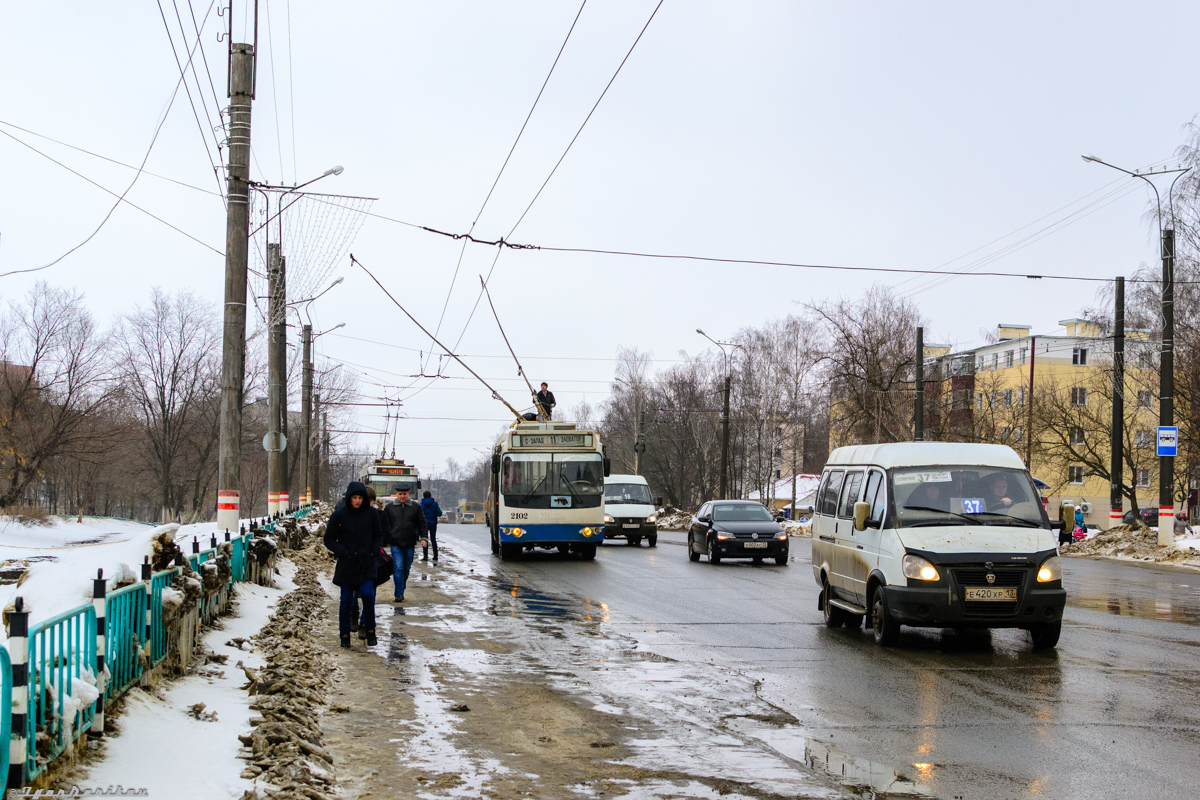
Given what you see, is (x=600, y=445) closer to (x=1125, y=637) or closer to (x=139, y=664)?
(x=1125, y=637)

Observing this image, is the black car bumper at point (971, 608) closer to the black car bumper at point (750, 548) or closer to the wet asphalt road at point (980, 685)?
the wet asphalt road at point (980, 685)

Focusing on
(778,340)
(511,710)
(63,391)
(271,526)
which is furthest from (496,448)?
(778,340)

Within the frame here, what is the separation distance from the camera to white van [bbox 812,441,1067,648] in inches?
424

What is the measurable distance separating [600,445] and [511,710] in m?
18.2

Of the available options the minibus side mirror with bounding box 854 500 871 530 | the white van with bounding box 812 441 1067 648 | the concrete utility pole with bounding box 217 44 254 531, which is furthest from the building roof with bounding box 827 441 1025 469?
the concrete utility pole with bounding box 217 44 254 531

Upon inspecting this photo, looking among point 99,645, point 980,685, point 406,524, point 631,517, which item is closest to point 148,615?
point 99,645

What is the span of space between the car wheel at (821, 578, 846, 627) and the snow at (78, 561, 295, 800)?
279 inches

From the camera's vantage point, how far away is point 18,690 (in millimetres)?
4801

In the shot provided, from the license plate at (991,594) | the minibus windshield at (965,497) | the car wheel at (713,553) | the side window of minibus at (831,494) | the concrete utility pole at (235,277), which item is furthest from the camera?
the car wheel at (713,553)

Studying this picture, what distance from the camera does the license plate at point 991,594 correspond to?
35.3ft

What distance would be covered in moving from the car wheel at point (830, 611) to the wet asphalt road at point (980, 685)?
210 millimetres

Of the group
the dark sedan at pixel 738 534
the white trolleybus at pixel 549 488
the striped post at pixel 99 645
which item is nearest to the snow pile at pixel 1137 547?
the dark sedan at pixel 738 534

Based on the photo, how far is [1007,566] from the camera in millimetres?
10789

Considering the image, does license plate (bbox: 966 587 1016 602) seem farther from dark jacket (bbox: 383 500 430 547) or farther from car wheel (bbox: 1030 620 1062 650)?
dark jacket (bbox: 383 500 430 547)
